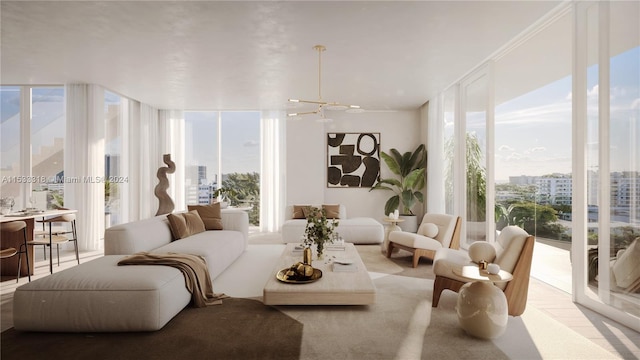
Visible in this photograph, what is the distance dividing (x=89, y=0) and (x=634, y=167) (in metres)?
4.80

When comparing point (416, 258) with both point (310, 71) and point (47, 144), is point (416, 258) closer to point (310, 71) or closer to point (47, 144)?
point (310, 71)

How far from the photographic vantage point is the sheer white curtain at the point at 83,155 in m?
5.98

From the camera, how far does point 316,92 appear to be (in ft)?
21.6

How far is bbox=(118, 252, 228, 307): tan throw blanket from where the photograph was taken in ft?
10.5

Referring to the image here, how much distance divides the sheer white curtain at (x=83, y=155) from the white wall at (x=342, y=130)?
378cm

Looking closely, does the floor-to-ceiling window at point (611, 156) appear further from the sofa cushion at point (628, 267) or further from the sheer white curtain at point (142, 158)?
the sheer white curtain at point (142, 158)

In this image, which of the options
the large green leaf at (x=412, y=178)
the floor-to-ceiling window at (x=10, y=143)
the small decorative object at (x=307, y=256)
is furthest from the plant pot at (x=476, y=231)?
the floor-to-ceiling window at (x=10, y=143)

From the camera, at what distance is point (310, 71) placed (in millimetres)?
5332

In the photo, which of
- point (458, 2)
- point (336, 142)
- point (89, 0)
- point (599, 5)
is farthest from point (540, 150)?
point (89, 0)

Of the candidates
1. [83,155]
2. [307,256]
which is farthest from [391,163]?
[83,155]

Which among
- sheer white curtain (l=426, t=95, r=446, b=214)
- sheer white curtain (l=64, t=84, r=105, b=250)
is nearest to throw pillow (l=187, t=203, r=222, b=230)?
sheer white curtain (l=64, t=84, r=105, b=250)

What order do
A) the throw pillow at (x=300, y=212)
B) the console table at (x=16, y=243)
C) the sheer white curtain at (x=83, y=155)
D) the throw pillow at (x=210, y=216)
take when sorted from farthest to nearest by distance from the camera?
the throw pillow at (x=300, y=212)
the sheer white curtain at (x=83, y=155)
the throw pillow at (x=210, y=216)
the console table at (x=16, y=243)

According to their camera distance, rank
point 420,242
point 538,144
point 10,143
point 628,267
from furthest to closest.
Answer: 1. point 10,143
2. point 538,144
3. point 420,242
4. point 628,267

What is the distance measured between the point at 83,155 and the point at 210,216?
2.62m
